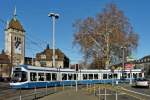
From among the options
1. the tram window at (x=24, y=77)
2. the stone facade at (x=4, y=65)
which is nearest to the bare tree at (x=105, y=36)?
the tram window at (x=24, y=77)

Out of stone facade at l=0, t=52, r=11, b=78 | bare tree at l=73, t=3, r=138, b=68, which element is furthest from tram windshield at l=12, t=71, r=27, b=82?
stone facade at l=0, t=52, r=11, b=78

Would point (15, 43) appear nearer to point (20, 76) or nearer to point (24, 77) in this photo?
point (20, 76)

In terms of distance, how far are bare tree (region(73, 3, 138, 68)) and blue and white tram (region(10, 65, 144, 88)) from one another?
5256mm

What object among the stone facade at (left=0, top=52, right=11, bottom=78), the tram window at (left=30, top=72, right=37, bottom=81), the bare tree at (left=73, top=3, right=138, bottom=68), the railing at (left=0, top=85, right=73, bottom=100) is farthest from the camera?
the stone facade at (left=0, top=52, right=11, bottom=78)

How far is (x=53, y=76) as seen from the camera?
58.8 meters

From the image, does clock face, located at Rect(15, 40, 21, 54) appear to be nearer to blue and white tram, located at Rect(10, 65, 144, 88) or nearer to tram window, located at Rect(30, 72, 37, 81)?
blue and white tram, located at Rect(10, 65, 144, 88)

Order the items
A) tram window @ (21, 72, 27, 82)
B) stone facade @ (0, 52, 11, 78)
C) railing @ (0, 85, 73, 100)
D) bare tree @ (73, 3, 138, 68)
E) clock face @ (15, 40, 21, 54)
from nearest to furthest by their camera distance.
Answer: railing @ (0, 85, 73, 100) → tram window @ (21, 72, 27, 82) → bare tree @ (73, 3, 138, 68) → stone facade @ (0, 52, 11, 78) → clock face @ (15, 40, 21, 54)

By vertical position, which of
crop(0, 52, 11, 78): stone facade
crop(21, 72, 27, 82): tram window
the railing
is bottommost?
the railing

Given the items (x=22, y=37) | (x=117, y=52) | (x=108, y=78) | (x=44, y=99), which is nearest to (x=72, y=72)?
(x=108, y=78)

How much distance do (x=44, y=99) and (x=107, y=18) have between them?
155ft

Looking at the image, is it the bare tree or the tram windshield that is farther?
the bare tree

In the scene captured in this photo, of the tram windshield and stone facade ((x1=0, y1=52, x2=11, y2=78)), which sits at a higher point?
stone facade ((x1=0, y1=52, x2=11, y2=78))

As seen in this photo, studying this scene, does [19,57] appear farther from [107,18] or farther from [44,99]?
[44,99]

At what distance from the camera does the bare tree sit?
75.6 meters
